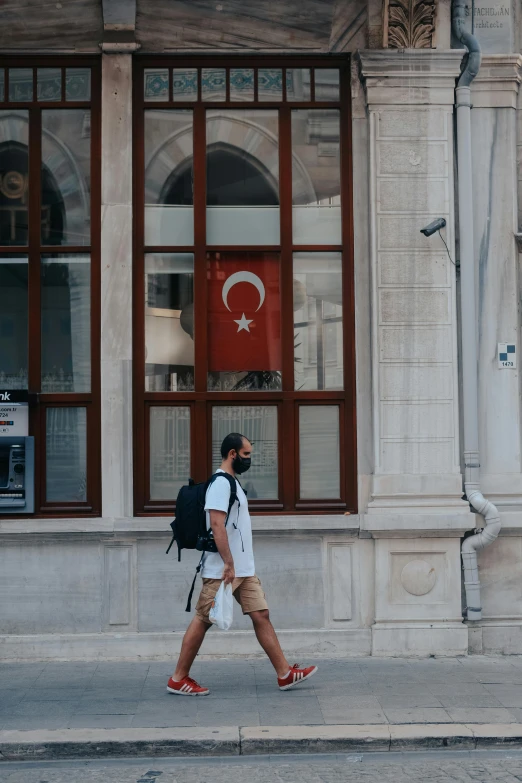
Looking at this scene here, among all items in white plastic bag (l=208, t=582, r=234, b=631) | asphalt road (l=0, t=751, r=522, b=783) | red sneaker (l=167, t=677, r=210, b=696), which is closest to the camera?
asphalt road (l=0, t=751, r=522, b=783)

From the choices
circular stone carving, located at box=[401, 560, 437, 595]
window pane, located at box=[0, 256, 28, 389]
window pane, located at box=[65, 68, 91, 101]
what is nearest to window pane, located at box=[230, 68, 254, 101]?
window pane, located at box=[65, 68, 91, 101]

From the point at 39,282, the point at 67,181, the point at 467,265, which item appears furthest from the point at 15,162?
the point at 467,265

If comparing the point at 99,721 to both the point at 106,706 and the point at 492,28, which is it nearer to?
the point at 106,706

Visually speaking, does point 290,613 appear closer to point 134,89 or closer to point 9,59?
point 134,89

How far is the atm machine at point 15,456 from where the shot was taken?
32.4 ft

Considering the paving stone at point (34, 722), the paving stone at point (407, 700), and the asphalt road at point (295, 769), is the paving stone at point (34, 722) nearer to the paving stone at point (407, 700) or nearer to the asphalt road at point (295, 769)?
the asphalt road at point (295, 769)

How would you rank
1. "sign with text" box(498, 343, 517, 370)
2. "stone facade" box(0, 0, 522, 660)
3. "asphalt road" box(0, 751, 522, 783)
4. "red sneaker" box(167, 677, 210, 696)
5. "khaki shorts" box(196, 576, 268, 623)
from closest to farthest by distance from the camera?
"asphalt road" box(0, 751, 522, 783)
"khaki shorts" box(196, 576, 268, 623)
"red sneaker" box(167, 677, 210, 696)
"stone facade" box(0, 0, 522, 660)
"sign with text" box(498, 343, 517, 370)

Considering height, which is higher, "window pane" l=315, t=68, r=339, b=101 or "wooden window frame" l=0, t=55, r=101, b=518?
"window pane" l=315, t=68, r=339, b=101

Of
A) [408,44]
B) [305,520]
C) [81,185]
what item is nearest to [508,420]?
[305,520]

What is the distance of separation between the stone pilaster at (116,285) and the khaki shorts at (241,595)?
195 cm

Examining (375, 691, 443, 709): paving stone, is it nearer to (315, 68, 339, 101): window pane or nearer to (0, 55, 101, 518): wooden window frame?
(0, 55, 101, 518): wooden window frame

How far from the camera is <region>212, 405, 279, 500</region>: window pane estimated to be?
10.1 metres

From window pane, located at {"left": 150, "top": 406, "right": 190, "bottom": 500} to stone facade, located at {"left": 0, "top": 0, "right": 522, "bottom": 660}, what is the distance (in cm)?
28

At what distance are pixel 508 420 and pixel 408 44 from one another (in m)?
3.51
